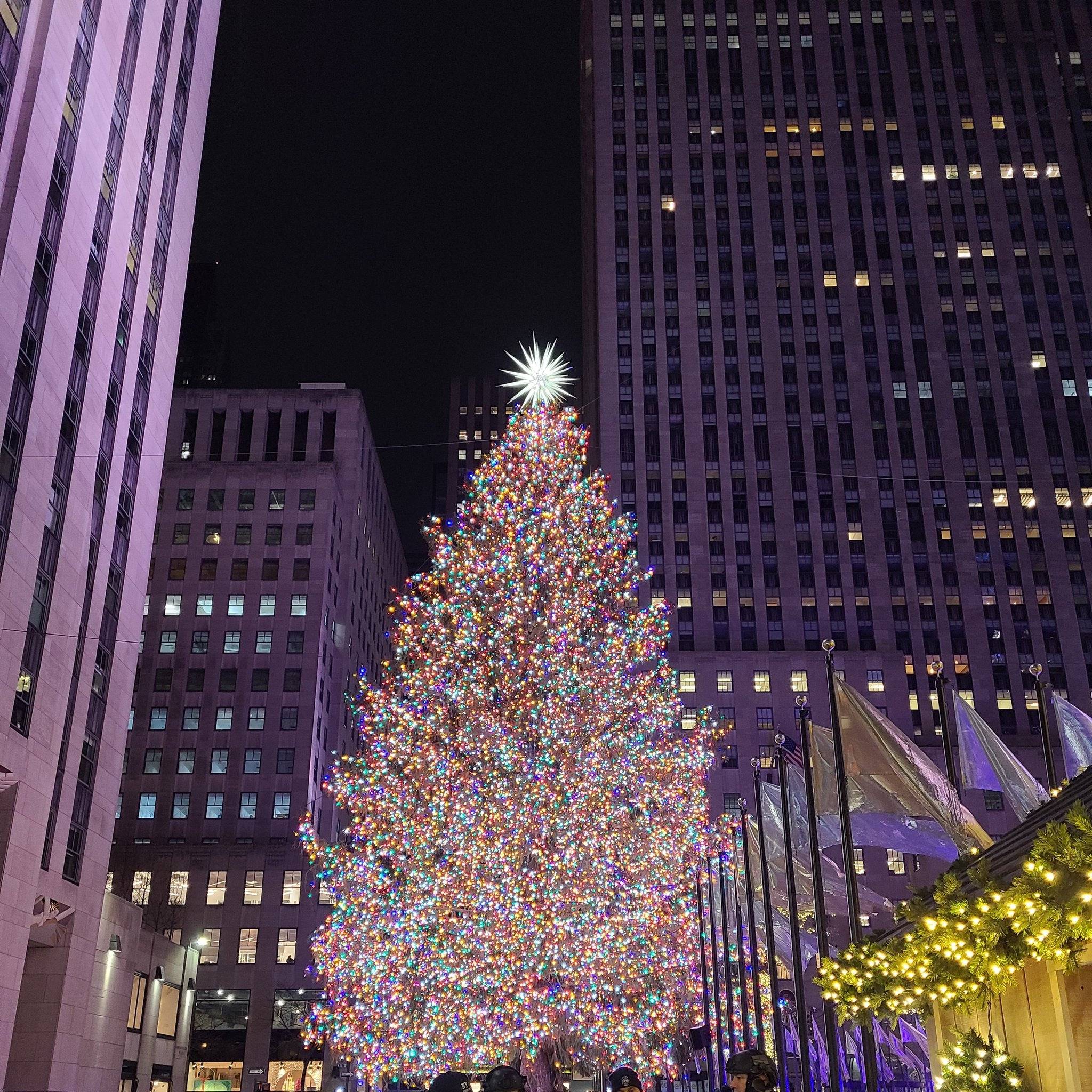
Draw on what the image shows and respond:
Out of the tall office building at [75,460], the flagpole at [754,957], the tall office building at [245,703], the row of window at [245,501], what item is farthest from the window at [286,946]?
the flagpole at [754,957]

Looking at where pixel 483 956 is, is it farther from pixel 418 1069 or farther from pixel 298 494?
pixel 298 494

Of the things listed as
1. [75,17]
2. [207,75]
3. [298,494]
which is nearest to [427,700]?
[75,17]

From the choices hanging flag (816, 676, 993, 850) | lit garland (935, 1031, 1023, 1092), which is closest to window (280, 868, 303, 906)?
hanging flag (816, 676, 993, 850)

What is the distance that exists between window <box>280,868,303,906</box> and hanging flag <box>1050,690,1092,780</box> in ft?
195

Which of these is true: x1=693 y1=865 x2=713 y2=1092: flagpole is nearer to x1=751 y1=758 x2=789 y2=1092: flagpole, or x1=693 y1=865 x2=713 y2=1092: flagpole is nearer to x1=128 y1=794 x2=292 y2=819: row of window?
x1=751 y1=758 x2=789 y2=1092: flagpole

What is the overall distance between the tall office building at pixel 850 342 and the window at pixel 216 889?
35809mm

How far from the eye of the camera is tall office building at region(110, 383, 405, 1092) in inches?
2736

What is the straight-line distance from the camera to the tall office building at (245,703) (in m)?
69.5

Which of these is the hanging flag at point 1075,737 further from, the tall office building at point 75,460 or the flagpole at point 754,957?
the tall office building at point 75,460

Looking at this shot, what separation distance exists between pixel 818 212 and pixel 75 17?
8256 centimetres

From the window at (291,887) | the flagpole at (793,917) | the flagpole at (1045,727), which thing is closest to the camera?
the flagpole at (1045,727)

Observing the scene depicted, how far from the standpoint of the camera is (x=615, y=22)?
4422 inches

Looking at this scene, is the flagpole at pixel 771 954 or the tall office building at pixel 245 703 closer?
the flagpole at pixel 771 954

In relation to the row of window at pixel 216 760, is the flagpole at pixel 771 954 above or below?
below
